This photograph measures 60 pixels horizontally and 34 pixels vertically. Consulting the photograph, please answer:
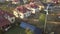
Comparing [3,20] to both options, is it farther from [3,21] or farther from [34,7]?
[34,7]

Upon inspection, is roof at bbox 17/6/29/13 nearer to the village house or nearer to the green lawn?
the village house

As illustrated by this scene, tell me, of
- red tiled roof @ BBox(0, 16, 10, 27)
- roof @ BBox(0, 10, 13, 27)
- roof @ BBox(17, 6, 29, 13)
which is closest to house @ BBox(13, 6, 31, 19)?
roof @ BBox(17, 6, 29, 13)

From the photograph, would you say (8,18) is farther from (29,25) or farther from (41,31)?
(41,31)

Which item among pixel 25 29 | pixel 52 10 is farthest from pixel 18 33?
pixel 52 10

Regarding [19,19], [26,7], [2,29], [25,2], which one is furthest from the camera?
[25,2]

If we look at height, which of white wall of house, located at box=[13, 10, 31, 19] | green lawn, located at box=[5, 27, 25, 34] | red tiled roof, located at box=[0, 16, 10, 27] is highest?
white wall of house, located at box=[13, 10, 31, 19]

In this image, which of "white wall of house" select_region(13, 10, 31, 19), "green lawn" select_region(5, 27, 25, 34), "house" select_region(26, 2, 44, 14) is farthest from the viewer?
"house" select_region(26, 2, 44, 14)
